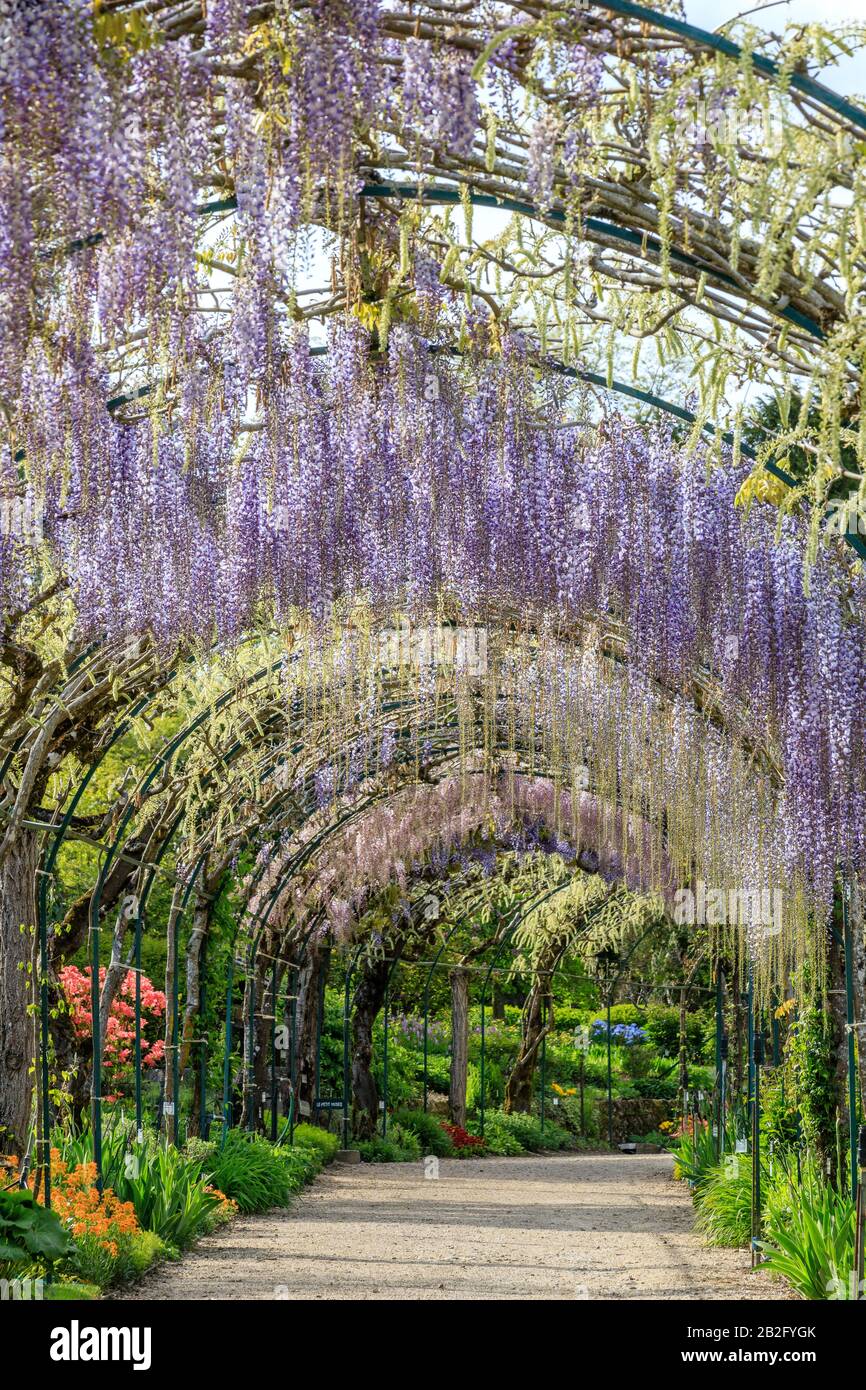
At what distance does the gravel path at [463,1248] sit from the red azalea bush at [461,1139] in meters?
2.81

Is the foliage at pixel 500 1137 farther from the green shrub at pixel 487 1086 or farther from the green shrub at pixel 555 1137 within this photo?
the green shrub at pixel 487 1086

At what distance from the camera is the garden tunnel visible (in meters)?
3.17

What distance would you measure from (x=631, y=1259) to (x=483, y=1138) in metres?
8.25

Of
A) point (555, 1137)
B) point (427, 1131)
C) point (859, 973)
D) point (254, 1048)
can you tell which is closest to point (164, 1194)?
point (859, 973)

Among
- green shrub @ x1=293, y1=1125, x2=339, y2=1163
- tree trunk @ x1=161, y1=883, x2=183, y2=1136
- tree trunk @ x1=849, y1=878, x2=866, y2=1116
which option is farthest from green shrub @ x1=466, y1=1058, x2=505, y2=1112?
tree trunk @ x1=849, y1=878, x2=866, y2=1116

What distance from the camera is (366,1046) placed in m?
14.9

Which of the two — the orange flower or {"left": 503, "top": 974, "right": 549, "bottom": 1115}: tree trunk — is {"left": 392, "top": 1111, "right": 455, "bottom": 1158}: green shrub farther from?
the orange flower

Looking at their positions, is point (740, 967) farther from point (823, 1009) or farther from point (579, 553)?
point (579, 553)

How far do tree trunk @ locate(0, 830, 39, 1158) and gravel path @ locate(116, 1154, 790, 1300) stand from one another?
944 millimetres

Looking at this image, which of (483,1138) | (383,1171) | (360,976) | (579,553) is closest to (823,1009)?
(579,553)

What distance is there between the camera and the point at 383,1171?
13.1 m

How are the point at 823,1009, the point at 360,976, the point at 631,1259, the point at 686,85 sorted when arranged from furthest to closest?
the point at 360,976 < the point at 631,1259 < the point at 823,1009 < the point at 686,85

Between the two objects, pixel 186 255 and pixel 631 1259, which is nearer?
pixel 186 255

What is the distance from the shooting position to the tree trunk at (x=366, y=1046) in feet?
47.9
